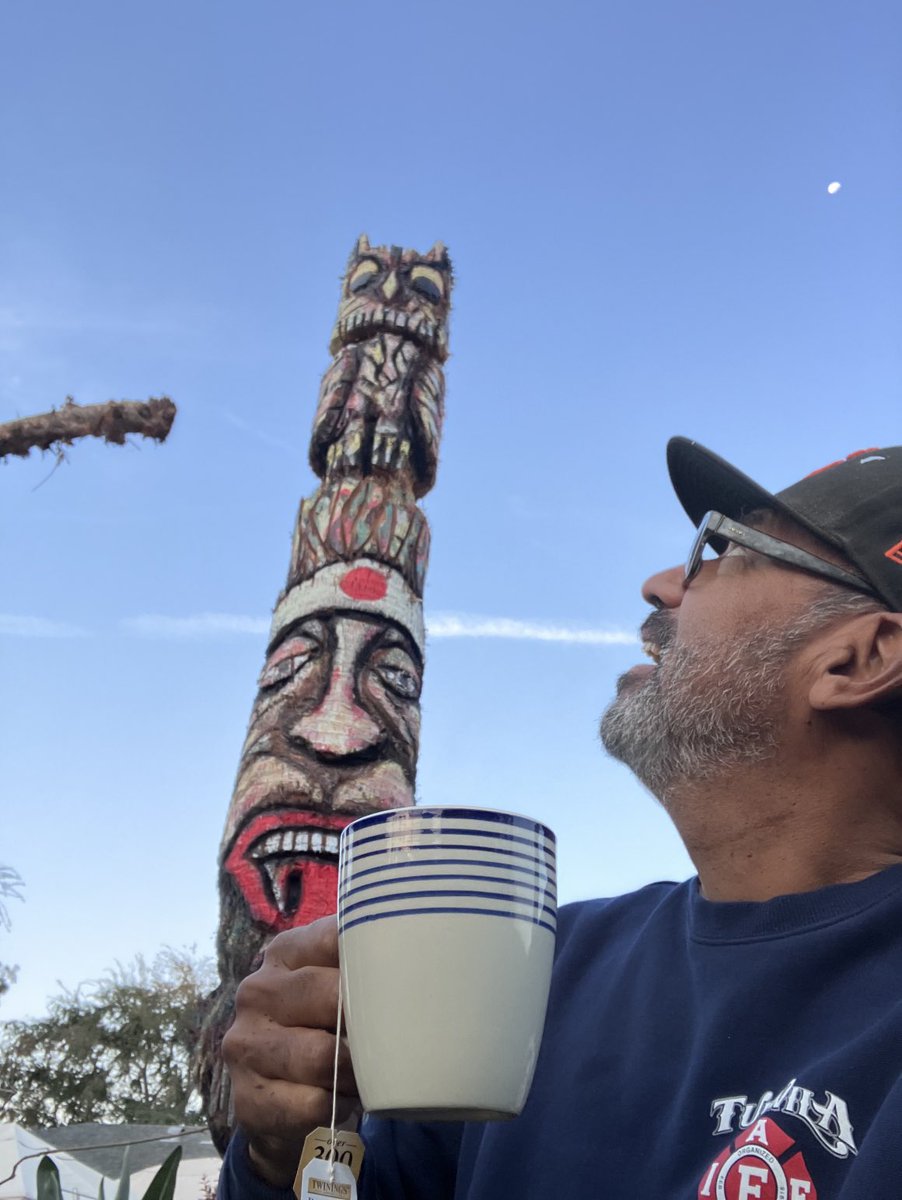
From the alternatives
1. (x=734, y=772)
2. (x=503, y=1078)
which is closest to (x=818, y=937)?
(x=734, y=772)

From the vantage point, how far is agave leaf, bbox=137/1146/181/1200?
203 cm

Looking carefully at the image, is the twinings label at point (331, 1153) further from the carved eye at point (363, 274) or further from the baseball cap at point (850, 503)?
the carved eye at point (363, 274)

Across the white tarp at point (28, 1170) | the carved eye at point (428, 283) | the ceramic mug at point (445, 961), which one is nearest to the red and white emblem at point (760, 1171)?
the ceramic mug at point (445, 961)

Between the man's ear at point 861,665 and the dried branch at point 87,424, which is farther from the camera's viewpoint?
the dried branch at point 87,424

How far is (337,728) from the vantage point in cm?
557

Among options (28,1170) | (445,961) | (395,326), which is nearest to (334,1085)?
(445,961)

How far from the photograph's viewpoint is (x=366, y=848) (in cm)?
114

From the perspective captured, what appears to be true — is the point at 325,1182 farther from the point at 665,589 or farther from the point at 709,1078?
the point at 665,589

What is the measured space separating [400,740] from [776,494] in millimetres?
3907

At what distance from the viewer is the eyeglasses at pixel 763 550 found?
77.9 inches

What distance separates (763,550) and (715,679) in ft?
0.83

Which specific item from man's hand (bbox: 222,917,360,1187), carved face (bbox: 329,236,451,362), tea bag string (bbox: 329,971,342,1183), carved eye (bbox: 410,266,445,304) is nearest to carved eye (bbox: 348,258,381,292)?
carved face (bbox: 329,236,451,362)

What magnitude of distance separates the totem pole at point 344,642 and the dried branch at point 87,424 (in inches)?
61.4

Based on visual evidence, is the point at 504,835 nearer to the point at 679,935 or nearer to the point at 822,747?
the point at 679,935
